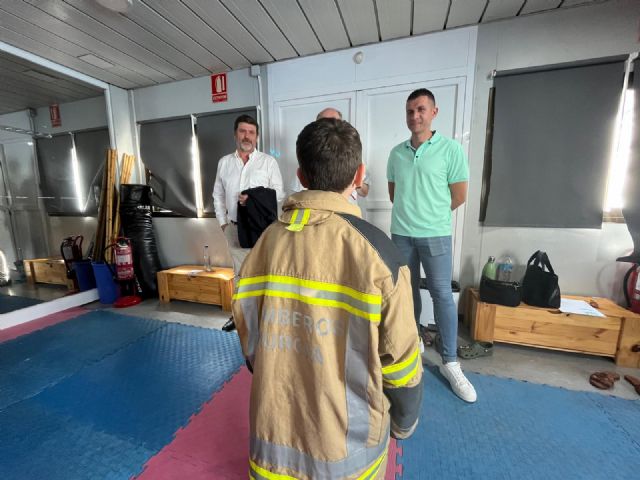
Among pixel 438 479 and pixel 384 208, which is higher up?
pixel 384 208

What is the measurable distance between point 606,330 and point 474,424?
1.27 meters

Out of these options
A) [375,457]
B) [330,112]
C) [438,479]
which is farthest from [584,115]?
[375,457]

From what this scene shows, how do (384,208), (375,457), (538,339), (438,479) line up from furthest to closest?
(384,208)
(538,339)
(438,479)
(375,457)

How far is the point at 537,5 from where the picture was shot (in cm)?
198

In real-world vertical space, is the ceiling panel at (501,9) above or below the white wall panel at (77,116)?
above

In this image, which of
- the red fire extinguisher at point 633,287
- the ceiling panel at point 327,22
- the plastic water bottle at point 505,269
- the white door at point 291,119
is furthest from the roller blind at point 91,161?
the red fire extinguisher at point 633,287

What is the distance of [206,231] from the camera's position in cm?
331

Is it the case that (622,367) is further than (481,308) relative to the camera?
No

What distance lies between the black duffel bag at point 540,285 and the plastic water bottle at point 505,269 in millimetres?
159

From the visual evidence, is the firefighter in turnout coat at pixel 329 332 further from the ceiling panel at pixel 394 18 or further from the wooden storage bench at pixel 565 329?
the ceiling panel at pixel 394 18

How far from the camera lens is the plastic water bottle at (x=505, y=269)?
227 cm

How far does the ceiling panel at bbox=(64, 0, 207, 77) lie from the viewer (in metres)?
2.03

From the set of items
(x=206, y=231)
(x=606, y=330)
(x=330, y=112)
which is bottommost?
(x=606, y=330)

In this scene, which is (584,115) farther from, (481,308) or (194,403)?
(194,403)
